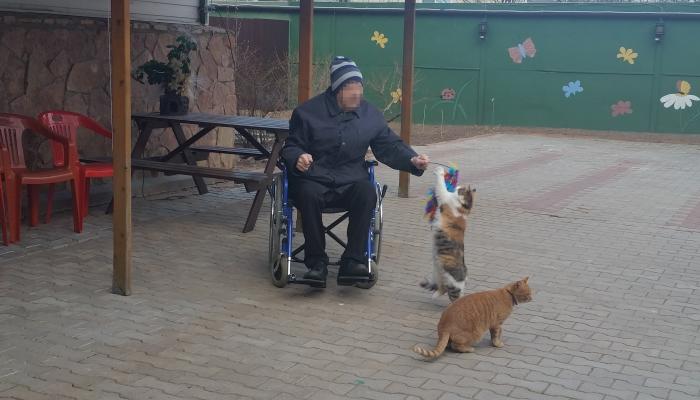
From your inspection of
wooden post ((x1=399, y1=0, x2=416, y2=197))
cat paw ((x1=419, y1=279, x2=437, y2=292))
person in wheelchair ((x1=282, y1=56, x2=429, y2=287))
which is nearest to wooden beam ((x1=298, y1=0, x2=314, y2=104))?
person in wheelchair ((x1=282, y1=56, x2=429, y2=287))

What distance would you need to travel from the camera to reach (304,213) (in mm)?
5887

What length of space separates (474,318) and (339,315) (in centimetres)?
101

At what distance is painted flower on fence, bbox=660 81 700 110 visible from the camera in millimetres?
17422

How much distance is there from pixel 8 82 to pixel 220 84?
3.17 metres

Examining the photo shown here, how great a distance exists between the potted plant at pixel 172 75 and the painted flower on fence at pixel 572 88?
10733 millimetres

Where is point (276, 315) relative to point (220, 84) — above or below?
below

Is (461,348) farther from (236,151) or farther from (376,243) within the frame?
(236,151)

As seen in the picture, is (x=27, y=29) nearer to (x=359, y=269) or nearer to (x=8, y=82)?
(x=8, y=82)

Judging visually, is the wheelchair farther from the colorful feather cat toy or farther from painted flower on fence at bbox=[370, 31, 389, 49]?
painted flower on fence at bbox=[370, 31, 389, 49]

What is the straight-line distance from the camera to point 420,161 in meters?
6.10

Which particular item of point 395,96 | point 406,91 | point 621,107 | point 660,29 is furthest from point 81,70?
point 660,29

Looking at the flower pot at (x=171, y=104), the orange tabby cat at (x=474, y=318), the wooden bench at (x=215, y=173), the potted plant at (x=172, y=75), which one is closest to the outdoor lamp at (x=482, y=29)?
the potted plant at (x=172, y=75)

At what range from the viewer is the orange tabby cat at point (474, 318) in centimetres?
487

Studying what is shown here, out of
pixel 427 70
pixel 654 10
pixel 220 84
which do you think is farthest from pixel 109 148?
pixel 654 10
